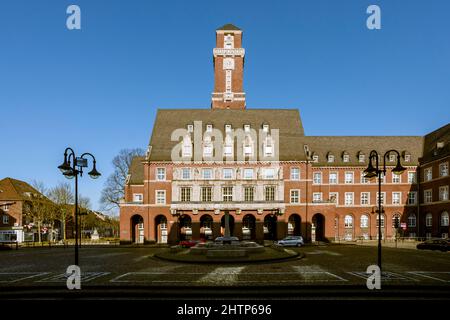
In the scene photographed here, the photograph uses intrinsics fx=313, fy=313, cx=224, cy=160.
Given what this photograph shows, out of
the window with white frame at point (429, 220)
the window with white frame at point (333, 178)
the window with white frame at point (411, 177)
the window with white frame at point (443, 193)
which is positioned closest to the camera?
the window with white frame at point (443, 193)

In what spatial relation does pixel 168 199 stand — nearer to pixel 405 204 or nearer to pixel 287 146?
pixel 287 146

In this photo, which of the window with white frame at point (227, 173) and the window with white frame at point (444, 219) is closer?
the window with white frame at point (444, 219)

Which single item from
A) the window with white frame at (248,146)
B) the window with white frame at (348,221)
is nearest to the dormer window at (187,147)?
the window with white frame at (248,146)

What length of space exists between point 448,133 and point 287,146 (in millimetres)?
27313

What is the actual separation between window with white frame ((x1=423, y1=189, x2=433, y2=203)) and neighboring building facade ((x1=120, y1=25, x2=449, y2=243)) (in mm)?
1390

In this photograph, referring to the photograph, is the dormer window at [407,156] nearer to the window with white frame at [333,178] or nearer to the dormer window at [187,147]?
the window with white frame at [333,178]

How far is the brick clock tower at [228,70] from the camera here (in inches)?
2608

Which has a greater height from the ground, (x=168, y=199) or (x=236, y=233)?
(x=168, y=199)

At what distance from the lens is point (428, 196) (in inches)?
2077

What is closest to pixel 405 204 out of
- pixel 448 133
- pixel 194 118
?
pixel 448 133

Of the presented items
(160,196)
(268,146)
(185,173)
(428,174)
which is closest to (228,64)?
(268,146)

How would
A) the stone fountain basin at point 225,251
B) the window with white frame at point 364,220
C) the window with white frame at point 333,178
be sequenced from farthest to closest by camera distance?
the window with white frame at point 333,178 < the window with white frame at point 364,220 < the stone fountain basin at point 225,251

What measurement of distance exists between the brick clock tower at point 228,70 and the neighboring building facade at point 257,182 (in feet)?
33.6
